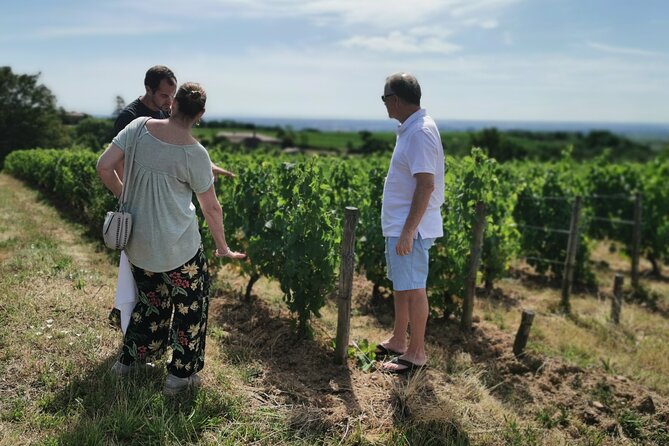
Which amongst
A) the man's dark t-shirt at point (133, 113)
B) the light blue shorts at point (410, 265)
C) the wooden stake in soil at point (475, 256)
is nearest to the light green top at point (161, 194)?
the man's dark t-shirt at point (133, 113)

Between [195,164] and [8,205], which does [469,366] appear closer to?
[195,164]

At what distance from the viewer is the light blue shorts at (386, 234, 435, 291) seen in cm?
366

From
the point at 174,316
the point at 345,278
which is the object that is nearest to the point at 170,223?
the point at 174,316

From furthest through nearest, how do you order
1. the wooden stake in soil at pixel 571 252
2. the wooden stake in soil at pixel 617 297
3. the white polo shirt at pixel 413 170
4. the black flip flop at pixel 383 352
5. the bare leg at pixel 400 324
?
the wooden stake in soil at pixel 571 252 < the wooden stake in soil at pixel 617 297 < the black flip flop at pixel 383 352 < the bare leg at pixel 400 324 < the white polo shirt at pixel 413 170

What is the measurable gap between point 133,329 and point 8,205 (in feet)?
33.6

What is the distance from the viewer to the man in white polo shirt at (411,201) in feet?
11.1

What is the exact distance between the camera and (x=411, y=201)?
349cm

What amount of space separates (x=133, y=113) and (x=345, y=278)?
6.00 ft

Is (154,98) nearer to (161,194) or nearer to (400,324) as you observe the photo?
(161,194)

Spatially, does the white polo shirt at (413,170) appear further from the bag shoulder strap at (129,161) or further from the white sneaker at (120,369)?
the white sneaker at (120,369)

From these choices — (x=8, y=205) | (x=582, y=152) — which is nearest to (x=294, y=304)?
(x=8, y=205)

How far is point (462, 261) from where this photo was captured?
541cm

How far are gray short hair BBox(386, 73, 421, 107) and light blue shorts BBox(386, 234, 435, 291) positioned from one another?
0.92 m

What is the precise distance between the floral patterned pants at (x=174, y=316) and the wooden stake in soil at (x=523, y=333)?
115 inches
